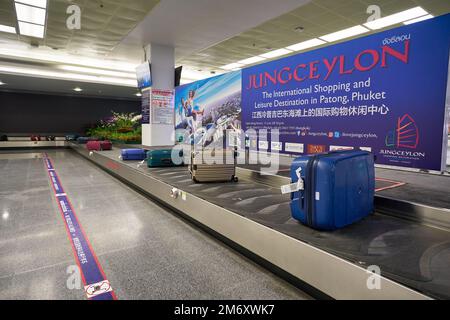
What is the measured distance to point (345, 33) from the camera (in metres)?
7.34

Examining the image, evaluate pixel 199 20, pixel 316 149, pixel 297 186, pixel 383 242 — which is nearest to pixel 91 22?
pixel 199 20

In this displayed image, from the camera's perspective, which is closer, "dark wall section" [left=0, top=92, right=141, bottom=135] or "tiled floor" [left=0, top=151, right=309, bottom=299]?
"tiled floor" [left=0, top=151, right=309, bottom=299]

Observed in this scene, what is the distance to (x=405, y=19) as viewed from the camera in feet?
20.8

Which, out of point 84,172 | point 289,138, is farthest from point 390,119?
point 84,172

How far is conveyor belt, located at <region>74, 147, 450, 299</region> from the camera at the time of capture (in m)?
1.38

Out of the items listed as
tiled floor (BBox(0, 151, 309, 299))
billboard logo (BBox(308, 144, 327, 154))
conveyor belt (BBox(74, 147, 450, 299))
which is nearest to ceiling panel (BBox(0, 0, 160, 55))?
tiled floor (BBox(0, 151, 309, 299))

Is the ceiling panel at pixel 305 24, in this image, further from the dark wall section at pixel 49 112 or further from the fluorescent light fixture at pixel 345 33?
the dark wall section at pixel 49 112

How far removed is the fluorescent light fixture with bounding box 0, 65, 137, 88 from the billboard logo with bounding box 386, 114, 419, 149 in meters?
12.2

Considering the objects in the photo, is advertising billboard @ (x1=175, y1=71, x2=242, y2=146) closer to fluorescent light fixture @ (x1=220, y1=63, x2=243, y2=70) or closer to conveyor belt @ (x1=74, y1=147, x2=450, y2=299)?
conveyor belt @ (x1=74, y1=147, x2=450, y2=299)

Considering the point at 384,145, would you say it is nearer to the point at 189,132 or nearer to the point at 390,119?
the point at 390,119

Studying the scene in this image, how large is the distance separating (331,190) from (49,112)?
65.9ft

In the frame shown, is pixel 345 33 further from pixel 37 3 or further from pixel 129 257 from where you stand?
pixel 129 257

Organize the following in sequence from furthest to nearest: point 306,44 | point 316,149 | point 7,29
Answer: point 306,44
point 7,29
point 316,149

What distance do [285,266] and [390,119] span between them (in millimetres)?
1677
